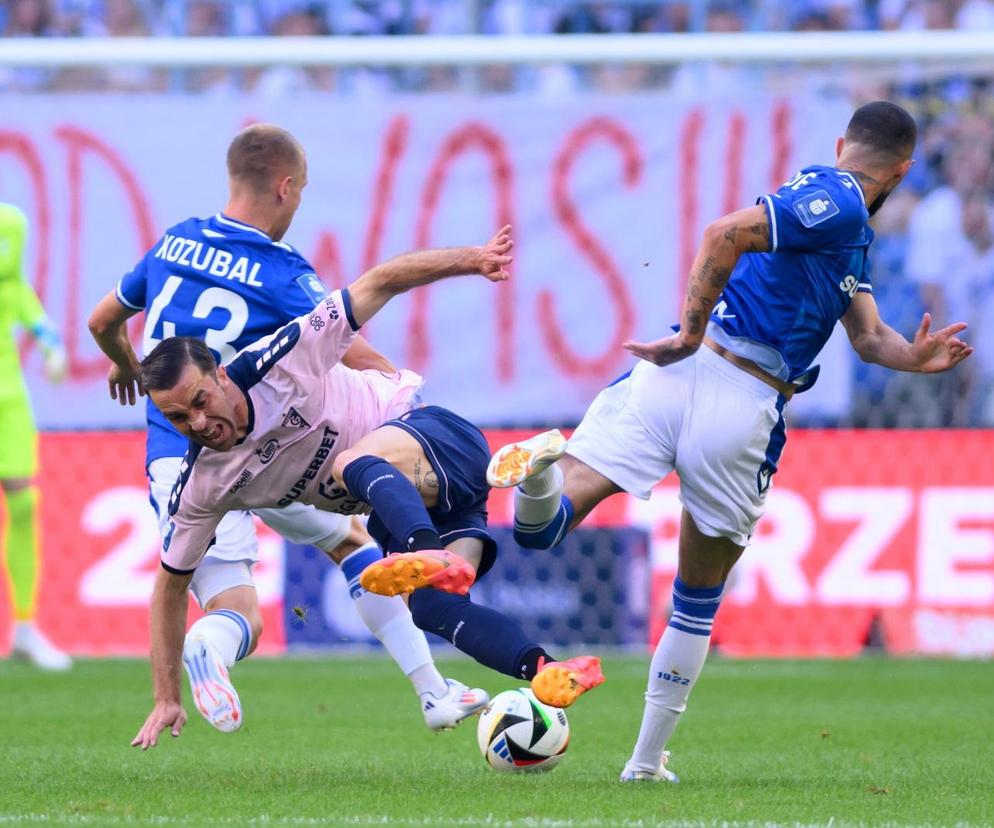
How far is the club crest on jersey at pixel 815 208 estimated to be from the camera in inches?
201

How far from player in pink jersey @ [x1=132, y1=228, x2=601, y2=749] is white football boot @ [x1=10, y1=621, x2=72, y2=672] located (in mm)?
4411

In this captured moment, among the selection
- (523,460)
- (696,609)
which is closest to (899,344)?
(696,609)

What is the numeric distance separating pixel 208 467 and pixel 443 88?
6136mm

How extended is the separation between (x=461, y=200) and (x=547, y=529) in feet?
18.9

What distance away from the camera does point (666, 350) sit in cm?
531

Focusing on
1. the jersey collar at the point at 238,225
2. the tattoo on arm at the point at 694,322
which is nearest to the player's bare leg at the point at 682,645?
the tattoo on arm at the point at 694,322

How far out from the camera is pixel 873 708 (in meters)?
8.02

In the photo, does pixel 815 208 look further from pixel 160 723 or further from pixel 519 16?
pixel 519 16

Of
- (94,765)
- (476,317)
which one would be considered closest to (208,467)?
(94,765)

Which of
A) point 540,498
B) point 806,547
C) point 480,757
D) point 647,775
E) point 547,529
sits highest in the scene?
point 540,498

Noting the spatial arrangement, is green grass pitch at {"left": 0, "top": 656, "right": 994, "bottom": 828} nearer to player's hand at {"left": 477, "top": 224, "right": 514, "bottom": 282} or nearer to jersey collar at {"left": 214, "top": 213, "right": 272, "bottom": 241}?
player's hand at {"left": 477, "top": 224, "right": 514, "bottom": 282}

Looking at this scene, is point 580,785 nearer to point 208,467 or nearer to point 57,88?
point 208,467

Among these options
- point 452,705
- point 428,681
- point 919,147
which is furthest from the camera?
point 919,147

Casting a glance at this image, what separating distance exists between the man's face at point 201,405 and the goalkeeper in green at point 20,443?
189 inches
